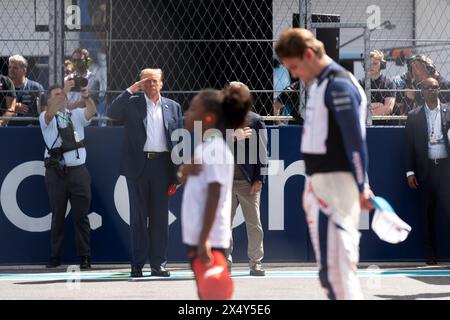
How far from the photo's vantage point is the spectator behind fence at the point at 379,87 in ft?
39.9

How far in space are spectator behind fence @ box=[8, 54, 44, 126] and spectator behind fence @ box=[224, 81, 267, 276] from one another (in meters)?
2.41

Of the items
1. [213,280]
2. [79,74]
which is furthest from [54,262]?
[213,280]

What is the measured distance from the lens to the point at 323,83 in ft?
20.5

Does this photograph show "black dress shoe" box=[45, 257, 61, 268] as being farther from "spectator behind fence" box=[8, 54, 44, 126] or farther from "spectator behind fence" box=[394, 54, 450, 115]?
"spectator behind fence" box=[394, 54, 450, 115]

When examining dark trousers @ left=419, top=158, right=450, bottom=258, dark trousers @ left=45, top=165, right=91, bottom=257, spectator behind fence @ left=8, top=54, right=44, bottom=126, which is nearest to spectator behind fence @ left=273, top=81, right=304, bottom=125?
dark trousers @ left=419, top=158, right=450, bottom=258

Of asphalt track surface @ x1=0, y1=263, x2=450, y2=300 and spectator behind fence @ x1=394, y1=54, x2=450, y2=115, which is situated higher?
spectator behind fence @ x1=394, y1=54, x2=450, y2=115

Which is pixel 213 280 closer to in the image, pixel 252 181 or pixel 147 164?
pixel 147 164

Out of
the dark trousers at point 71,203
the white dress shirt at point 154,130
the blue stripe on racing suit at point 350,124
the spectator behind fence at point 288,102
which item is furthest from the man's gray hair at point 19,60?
the blue stripe on racing suit at point 350,124

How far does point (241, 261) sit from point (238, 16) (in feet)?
9.17

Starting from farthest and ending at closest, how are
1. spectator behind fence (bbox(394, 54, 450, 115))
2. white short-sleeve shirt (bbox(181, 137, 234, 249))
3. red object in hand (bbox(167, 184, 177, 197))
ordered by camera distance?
spectator behind fence (bbox(394, 54, 450, 115))
red object in hand (bbox(167, 184, 177, 197))
white short-sleeve shirt (bbox(181, 137, 234, 249))

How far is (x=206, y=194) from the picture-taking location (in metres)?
6.06

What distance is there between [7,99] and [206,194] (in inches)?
250

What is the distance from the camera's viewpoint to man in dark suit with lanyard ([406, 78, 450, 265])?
1167 centimetres
